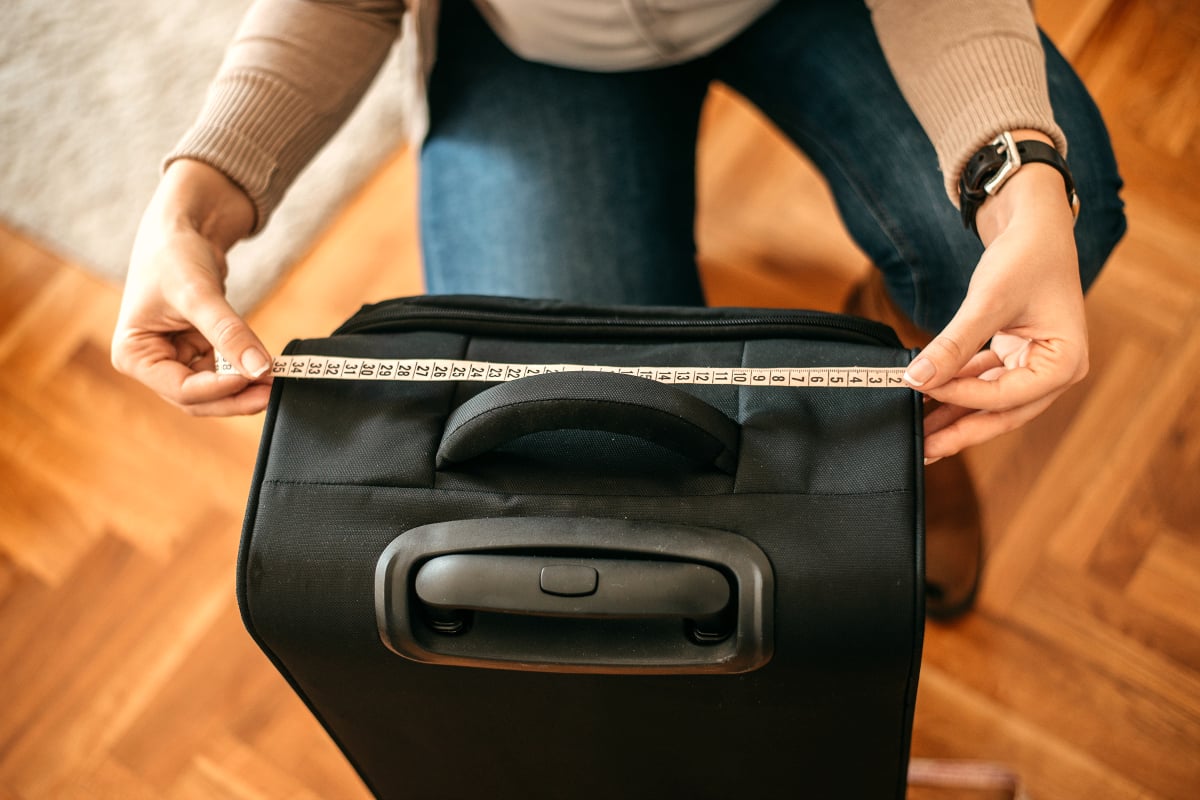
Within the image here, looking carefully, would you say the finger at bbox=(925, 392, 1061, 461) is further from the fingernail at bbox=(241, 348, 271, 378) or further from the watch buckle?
the fingernail at bbox=(241, 348, 271, 378)

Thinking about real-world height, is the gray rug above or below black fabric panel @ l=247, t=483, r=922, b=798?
below

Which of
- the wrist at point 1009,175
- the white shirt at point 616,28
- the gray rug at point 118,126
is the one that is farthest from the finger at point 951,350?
the gray rug at point 118,126

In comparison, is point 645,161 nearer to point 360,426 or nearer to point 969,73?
point 969,73

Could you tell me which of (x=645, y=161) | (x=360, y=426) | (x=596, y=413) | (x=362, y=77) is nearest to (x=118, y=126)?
(x=362, y=77)

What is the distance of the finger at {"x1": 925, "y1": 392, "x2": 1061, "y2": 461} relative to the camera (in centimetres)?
65

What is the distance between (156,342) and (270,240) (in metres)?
0.76

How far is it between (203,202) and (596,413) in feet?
1.35

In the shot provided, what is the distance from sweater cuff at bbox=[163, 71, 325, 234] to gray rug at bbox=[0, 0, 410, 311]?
64 cm

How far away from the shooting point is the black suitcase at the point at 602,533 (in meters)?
0.56

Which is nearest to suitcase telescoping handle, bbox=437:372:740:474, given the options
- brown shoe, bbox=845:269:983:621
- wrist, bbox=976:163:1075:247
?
wrist, bbox=976:163:1075:247

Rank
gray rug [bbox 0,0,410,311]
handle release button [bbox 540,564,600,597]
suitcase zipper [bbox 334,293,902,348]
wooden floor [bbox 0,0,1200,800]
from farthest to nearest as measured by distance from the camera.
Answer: gray rug [bbox 0,0,410,311]
wooden floor [bbox 0,0,1200,800]
suitcase zipper [bbox 334,293,902,348]
handle release button [bbox 540,564,600,597]

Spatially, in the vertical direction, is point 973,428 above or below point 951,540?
above

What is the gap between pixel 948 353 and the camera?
1.94 feet

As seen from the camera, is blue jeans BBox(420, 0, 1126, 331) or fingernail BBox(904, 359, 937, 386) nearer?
fingernail BBox(904, 359, 937, 386)
